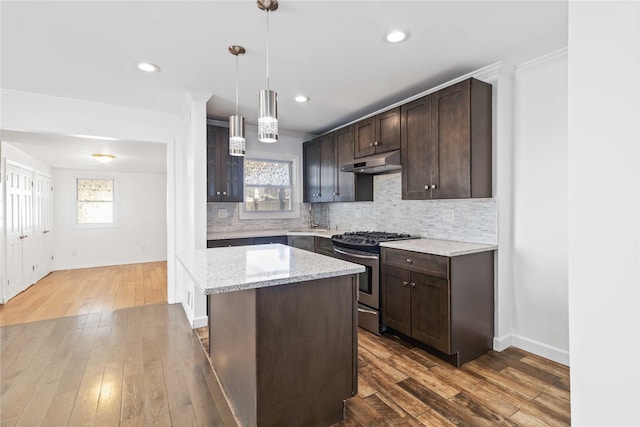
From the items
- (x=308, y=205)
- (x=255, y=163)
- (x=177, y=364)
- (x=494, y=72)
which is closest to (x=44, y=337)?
(x=177, y=364)

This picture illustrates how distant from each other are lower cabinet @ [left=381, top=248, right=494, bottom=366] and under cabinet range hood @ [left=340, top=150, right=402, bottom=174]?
0.93 metres

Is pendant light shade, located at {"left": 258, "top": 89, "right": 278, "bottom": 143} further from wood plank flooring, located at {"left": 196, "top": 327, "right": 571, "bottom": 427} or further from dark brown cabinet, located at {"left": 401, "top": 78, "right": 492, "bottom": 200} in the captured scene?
wood plank flooring, located at {"left": 196, "top": 327, "right": 571, "bottom": 427}

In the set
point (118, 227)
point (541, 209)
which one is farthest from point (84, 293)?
point (541, 209)

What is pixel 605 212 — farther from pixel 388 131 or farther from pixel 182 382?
pixel 388 131

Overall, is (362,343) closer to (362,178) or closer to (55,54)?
(362,178)

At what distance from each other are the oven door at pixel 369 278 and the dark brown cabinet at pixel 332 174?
96cm

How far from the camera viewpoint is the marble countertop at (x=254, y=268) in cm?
144

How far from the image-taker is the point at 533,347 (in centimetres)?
262

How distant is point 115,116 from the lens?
3607 mm

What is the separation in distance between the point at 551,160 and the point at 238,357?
2753 mm

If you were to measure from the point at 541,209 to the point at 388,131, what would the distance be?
1584mm

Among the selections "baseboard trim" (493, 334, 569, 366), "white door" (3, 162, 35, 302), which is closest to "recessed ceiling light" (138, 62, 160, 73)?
"white door" (3, 162, 35, 302)

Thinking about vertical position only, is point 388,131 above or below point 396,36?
below

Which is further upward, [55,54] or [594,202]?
[55,54]
